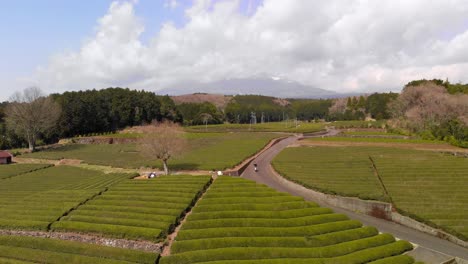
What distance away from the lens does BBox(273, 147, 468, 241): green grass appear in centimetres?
3362

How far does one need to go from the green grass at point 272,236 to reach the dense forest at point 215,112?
184 feet

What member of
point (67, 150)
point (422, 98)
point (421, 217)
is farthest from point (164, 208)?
point (422, 98)

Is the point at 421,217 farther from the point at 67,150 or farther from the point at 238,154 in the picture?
the point at 67,150

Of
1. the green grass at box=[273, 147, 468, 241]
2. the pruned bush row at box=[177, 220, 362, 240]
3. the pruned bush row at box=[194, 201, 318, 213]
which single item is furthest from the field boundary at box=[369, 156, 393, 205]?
the pruned bush row at box=[177, 220, 362, 240]

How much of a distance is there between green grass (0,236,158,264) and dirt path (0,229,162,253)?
2.33ft

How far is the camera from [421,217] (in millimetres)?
32344

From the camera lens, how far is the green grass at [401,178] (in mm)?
33625

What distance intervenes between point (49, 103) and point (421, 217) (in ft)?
289

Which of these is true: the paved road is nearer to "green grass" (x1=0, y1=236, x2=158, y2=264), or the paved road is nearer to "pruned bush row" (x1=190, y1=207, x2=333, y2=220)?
"pruned bush row" (x1=190, y1=207, x2=333, y2=220)

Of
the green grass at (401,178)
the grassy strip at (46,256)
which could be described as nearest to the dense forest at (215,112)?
the green grass at (401,178)

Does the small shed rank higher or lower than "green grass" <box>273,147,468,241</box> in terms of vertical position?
higher

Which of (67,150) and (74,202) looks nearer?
(74,202)

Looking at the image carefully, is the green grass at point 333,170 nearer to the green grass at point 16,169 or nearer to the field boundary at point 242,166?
the field boundary at point 242,166

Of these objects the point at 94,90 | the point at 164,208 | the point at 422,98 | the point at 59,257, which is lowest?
the point at 59,257
